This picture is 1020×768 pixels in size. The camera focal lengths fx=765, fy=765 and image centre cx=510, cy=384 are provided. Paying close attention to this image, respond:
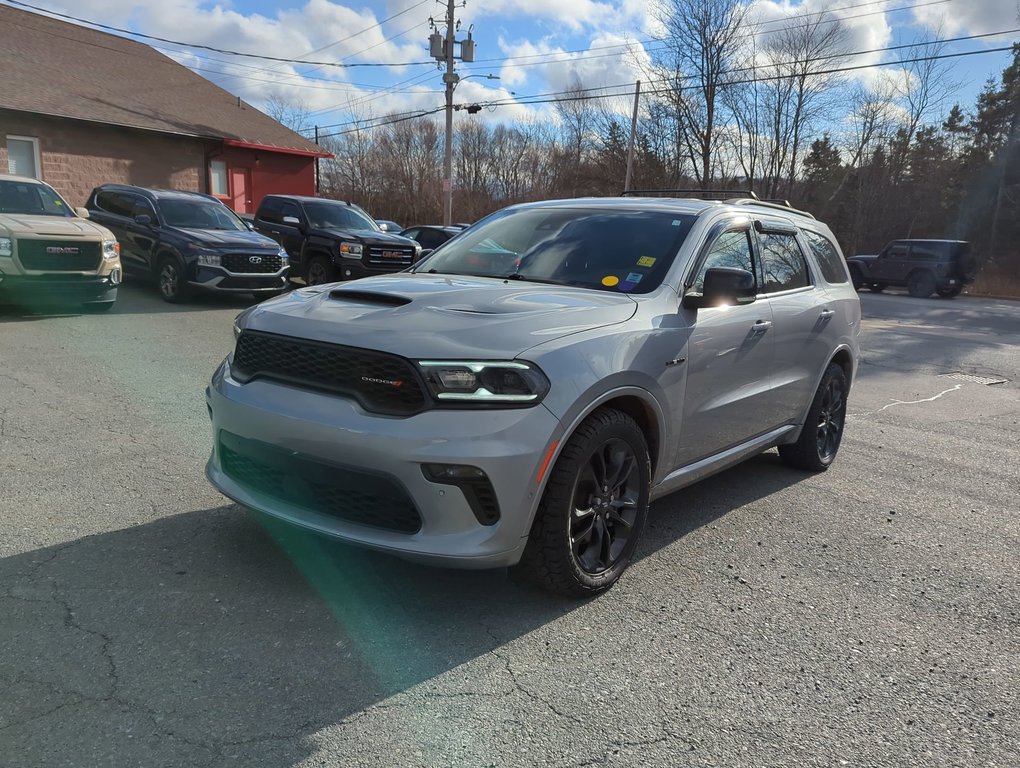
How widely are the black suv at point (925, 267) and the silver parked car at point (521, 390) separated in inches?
898

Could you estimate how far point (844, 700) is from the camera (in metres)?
2.76

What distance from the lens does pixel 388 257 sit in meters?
13.9

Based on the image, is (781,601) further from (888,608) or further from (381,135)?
(381,135)

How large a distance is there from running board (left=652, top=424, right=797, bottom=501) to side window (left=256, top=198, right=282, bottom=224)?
1209cm

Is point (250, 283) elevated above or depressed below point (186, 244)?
below

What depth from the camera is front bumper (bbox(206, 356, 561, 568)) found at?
281 cm

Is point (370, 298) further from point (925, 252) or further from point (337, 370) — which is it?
point (925, 252)

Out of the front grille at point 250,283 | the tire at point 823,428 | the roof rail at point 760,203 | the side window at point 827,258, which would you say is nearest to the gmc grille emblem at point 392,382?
the roof rail at point 760,203

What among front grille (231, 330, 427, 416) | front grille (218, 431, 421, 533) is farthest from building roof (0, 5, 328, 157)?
front grille (218, 431, 421, 533)

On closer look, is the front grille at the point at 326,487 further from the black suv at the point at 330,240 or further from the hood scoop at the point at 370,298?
the black suv at the point at 330,240

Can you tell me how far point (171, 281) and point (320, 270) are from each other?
284 cm

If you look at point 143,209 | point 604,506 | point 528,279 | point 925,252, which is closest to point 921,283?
point 925,252

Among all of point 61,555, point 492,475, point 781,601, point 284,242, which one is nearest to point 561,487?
point 492,475

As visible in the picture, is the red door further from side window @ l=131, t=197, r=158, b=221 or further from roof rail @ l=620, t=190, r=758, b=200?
roof rail @ l=620, t=190, r=758, b=200
